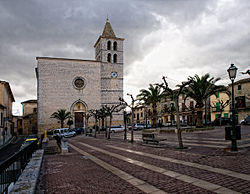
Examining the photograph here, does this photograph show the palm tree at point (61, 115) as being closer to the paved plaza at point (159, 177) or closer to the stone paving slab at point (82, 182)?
the paved plaza at point (159, 177)

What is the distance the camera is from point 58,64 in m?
47.4

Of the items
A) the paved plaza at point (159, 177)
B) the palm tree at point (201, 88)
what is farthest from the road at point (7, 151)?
the palm tree at point (201, 88)

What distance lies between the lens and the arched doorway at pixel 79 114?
48.0 meters

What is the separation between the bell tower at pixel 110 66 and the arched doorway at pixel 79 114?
5092 millimetres

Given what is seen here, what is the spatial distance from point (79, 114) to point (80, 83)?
23.4 ft

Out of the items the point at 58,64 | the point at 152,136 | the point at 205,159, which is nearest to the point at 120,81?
the point at 58,64

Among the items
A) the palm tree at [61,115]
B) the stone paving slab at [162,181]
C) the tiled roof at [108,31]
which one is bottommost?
the stone paving slab at [162,181]

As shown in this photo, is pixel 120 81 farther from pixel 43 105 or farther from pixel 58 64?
pixel 43 105

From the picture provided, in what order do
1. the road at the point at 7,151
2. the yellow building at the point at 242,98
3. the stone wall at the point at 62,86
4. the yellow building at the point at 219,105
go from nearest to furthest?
the road at the point at 7,151, the yellow building at the point at 242,98, the yellow building at the point at 219,105, the stone wall at the point at 62,86

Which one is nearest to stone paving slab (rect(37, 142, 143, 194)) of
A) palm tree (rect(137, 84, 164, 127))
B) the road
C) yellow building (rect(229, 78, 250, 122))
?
the road

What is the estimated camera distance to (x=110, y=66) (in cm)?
5159

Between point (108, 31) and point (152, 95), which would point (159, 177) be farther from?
point (108, 31)

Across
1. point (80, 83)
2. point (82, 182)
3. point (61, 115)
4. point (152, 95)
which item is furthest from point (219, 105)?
point (82, 182)

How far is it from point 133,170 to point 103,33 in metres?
49.2
